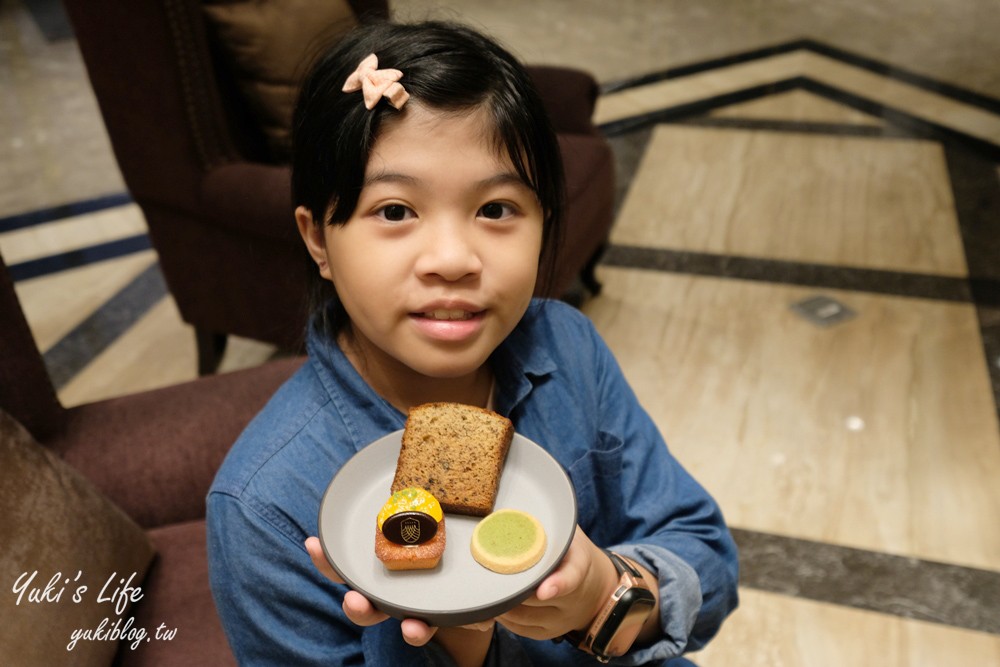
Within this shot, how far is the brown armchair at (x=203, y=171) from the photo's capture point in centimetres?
188

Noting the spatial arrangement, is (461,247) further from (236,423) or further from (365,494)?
(236,423)

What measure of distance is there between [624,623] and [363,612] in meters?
0.31

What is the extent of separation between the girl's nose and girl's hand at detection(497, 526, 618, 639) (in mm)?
259

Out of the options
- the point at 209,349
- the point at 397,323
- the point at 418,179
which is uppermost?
the point at 418,179

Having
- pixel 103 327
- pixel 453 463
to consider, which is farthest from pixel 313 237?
pixel 103 327

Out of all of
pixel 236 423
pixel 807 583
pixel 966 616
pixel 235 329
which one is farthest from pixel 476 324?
pixel 235 329

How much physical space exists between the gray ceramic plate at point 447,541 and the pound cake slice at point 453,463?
0.07 ft

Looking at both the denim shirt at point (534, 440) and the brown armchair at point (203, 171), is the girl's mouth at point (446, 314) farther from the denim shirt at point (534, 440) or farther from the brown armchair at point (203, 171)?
the brown armchair at point (203, 171)

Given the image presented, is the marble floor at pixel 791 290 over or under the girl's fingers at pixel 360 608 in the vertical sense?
under

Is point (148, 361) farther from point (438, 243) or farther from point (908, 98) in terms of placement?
point (908, 98)

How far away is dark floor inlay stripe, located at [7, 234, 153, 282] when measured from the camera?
3.11 metres

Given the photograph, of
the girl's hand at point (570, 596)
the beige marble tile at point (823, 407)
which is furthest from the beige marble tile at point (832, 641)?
the girl's hand at point (570, 596)

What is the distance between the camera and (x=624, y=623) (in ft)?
2.87

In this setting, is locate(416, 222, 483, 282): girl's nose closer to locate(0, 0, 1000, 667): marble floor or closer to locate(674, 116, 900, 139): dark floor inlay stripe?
locate(0, 0, 1000, 667): marble floor
